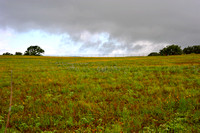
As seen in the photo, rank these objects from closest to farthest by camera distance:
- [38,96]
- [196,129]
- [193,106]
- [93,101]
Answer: [196,129] < [193,106] < [93,101] < [38,96]

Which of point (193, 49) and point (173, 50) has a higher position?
point (193, 49)

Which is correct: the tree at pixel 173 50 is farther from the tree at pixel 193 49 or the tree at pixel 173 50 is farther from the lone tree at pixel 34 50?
the lone tree at pixel 34 50

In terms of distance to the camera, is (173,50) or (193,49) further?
(193,49)

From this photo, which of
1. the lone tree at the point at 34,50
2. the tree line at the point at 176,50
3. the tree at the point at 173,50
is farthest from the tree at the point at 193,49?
the lone tree at the point at 34,50

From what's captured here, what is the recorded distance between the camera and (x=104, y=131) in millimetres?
4590

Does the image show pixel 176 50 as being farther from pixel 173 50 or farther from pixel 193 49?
pixel 193 49

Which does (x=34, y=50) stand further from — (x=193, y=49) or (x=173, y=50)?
(x=193, y=49)

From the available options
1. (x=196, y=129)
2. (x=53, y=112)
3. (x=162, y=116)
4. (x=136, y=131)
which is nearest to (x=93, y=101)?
(x=53, y=112)

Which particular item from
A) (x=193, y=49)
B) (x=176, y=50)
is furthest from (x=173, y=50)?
(x=193, y=49)

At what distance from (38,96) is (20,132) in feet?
12.5

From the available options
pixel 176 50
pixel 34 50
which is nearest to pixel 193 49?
pixel 176 50

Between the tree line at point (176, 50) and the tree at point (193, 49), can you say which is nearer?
the tree line at point (176, 50)

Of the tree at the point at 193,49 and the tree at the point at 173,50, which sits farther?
the tree at the point at 193,49

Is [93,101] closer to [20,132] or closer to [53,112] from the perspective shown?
[53,112]
